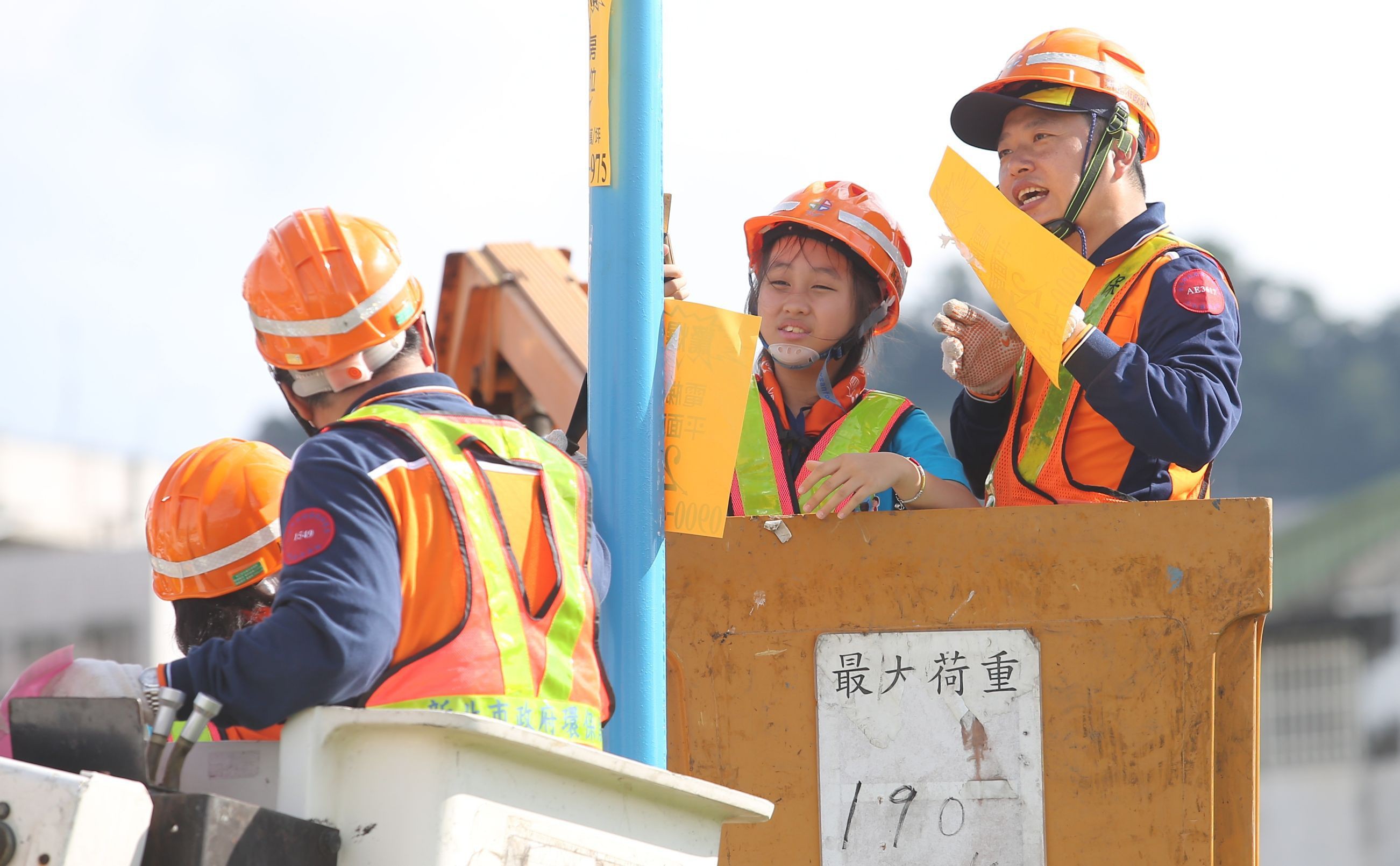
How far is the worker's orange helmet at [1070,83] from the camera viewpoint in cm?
372

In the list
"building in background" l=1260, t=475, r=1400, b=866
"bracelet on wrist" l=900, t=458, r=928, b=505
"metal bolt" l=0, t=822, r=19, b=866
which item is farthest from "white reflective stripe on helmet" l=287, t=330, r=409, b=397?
"building in background" l=1260, t=475, r=1400, b=866

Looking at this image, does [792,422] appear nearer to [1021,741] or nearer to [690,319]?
[690,319]

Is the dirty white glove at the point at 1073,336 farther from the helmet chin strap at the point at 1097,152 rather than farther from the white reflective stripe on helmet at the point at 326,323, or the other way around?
the white reflective stripe on helmet at the point at 326,323

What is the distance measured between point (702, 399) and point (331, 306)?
74cm

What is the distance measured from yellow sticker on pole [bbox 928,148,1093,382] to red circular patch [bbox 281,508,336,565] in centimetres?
146

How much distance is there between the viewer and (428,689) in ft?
7.88

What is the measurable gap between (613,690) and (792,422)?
1.32 m

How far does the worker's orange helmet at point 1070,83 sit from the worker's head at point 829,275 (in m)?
0.40

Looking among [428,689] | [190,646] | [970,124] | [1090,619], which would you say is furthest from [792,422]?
[428,689]

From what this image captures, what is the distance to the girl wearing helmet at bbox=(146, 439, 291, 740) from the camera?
141 inches

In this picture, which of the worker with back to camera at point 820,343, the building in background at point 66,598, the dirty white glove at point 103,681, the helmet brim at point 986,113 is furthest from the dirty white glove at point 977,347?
the building in background at point 66,598

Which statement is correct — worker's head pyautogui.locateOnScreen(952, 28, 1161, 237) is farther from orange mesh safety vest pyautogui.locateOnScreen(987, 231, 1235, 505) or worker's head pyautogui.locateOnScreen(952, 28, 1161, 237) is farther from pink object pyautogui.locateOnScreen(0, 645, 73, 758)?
pink object pyautogui.locateOnScreen(0, 645, 73, 758)

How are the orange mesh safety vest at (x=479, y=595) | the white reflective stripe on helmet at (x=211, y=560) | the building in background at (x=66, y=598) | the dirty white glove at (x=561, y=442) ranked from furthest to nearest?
the building in background at (x=66, y=598)
the white reflective stripe on helmet at (x=211, y=560)
the dirty white glove at (x=561, y=442)
the orange mesh safety vest at (x=479, y=595)

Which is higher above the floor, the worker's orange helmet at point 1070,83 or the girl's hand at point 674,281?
the worker's orange helmet at point 1070,83
